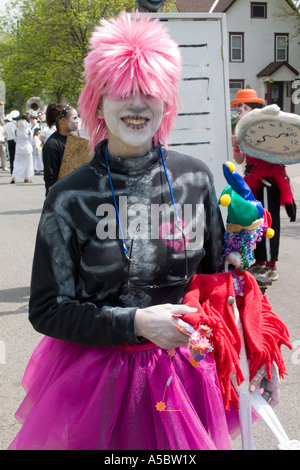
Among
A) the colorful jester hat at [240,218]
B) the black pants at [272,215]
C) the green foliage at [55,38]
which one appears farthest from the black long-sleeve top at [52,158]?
the green foliage at [55,38]

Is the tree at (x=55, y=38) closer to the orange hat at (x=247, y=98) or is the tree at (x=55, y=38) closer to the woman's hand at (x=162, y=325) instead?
the orange hat at (x=247, y=98)

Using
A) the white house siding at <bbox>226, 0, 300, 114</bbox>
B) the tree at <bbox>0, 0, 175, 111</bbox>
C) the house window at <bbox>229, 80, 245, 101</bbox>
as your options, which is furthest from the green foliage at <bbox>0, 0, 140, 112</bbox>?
the white house siding at <bbox>226, 0, 300, 114</bbox>

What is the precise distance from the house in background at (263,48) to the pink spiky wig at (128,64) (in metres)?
37.5

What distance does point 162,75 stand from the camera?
1.82 meters

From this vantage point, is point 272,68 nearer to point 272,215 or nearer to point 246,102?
point 246,102

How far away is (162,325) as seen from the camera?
171 centimetres

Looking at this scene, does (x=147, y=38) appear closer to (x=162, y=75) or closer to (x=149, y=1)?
(x=162, y=75)

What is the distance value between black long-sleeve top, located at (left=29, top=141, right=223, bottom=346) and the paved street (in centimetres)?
157

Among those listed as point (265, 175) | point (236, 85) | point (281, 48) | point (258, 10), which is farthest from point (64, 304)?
point (258, 10)

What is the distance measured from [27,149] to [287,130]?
11831mm

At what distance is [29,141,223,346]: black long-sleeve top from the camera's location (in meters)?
1.79

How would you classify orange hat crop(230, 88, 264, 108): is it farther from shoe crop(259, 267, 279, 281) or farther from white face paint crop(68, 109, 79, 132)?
shoe crop(259, 267, 279, 281)

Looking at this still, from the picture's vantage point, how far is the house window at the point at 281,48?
38969 millimetres

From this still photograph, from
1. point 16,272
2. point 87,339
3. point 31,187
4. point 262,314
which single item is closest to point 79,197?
point 87,339
